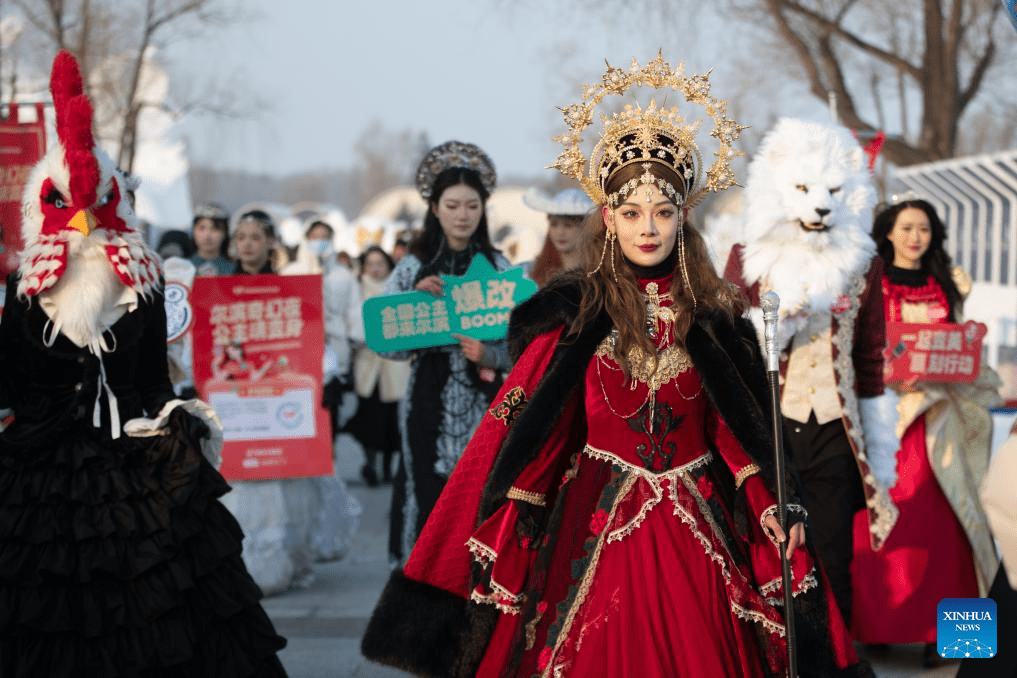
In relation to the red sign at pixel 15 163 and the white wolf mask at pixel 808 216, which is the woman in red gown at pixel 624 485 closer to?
the white wolf mask at pixel 808 216

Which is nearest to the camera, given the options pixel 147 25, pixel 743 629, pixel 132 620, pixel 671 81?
pixel 743 629

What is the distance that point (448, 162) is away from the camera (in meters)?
7.22

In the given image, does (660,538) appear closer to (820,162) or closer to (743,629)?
(743,629)

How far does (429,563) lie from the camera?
4770mm

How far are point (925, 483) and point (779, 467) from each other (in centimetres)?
365

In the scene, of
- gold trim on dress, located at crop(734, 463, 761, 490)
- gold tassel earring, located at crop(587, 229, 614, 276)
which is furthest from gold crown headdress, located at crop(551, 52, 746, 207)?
gold trim on dress, located at crop(734, 463, 761, 490)

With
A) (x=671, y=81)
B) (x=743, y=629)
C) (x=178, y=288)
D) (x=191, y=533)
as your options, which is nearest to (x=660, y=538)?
(x=743, y=629)

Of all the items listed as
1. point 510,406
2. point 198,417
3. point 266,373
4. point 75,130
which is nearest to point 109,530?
point 198,417

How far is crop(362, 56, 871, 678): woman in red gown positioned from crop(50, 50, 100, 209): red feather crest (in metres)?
1.70

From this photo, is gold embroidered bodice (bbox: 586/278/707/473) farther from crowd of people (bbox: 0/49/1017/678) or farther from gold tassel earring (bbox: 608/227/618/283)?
gold tassel earring (bbox: 608/227/618/283)

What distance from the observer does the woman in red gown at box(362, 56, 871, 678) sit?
4.43m

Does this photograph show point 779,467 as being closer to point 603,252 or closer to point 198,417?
point 603,252

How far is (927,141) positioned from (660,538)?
44.3 feet

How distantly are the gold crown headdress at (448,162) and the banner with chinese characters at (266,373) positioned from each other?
4.74 feet
